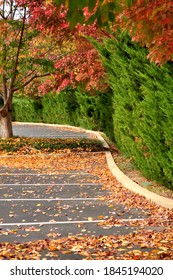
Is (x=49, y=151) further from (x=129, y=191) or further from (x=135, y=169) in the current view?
(x=129, y=191)

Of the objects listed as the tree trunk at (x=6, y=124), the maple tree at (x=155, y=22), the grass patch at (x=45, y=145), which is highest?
the maple tree at (x=155, y=22)

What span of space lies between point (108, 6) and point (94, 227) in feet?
13.4

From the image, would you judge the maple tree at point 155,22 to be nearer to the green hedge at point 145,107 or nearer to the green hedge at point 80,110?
the green hedge at point 145,107

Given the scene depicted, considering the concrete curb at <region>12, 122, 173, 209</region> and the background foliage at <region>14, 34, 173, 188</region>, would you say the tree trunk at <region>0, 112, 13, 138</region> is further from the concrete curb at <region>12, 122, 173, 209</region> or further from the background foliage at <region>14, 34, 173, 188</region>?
the concrete curb at <region>12, 122, 173, 209</region>

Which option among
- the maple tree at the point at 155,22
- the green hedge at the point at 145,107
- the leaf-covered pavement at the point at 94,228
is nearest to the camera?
the leaf-covered pavement at the point at 94,228

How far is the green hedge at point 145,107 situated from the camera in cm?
1209

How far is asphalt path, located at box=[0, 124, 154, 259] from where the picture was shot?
9.82 meters

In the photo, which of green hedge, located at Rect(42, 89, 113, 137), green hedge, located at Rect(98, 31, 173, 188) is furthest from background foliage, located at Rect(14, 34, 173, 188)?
green hedge, located at Rect(42, 89, 113, 137)

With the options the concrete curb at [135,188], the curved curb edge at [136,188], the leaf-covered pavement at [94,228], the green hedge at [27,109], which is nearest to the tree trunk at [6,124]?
the concrete curb at [135,188]

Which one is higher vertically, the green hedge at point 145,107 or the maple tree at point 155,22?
the maple tree at point 155,22

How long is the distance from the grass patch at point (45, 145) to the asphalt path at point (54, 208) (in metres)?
6.11

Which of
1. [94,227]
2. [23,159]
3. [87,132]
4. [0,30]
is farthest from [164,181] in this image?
[87,132]

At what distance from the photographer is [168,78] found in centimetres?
1157

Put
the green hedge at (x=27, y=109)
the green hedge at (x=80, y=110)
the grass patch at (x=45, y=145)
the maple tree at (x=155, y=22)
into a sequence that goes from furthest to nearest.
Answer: the green hedge at (x=27, y=109), the green hedge at (x=80, y=110), the grass patch at (x=45, y=145), the maple tree at (x=155, y=22)
